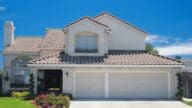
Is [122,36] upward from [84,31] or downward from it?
downward

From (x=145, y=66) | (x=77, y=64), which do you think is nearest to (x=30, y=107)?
(x=77, y=64)

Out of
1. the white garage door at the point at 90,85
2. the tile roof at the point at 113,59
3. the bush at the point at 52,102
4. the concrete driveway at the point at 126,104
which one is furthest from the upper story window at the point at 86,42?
the bush at the point at 52,102

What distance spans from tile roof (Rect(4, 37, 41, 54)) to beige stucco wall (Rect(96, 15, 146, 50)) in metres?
9.30

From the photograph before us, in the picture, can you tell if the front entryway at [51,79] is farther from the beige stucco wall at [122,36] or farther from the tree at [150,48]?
the tree at [150,48]

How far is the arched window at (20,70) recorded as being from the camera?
48.5 meters

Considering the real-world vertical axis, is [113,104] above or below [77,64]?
below

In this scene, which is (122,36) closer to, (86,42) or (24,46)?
(86,42)

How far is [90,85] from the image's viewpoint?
3950cm

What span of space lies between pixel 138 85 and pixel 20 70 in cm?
1517

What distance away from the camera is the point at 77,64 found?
38.7 metres

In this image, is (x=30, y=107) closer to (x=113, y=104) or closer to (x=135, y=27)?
(x=113, y=104)

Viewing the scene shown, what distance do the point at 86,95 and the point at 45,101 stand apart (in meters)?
14.3

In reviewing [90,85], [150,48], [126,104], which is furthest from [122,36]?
[150,48]

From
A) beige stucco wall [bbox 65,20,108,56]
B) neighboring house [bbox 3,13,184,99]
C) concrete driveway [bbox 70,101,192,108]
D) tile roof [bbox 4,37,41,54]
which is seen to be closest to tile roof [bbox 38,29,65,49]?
neighboring house [bbox 3,13,184,99]
